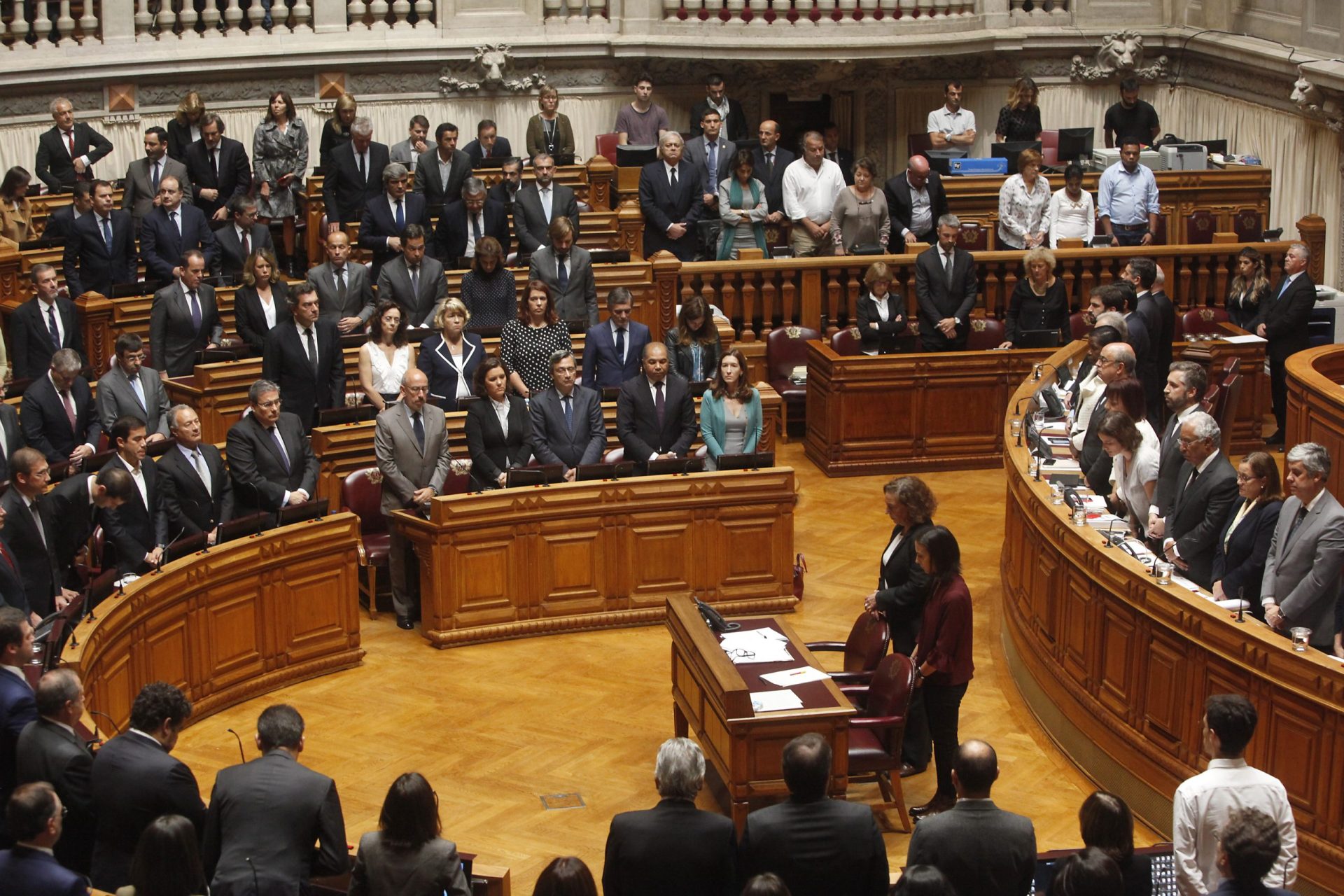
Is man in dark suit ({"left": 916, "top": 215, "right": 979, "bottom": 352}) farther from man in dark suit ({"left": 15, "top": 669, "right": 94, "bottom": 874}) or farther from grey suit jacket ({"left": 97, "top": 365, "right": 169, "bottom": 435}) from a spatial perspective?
man in dark suit ({"left": 15, "top": 669, "right": 94, "bottom": 874})

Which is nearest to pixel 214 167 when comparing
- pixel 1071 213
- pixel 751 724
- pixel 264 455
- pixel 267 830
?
pixel 264 455

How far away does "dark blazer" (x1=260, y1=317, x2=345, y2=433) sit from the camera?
376 inches

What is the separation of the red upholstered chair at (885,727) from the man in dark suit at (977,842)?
1594 mm

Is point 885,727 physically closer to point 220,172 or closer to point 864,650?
point 864,650

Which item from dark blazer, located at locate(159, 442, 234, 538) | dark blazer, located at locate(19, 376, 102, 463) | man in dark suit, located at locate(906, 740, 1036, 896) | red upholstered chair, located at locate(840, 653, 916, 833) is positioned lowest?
red upholstered chair, located at locate(840, 653, 916, 833)

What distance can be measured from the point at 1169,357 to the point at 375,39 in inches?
299

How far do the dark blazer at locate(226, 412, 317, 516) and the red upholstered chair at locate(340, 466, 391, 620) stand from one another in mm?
439

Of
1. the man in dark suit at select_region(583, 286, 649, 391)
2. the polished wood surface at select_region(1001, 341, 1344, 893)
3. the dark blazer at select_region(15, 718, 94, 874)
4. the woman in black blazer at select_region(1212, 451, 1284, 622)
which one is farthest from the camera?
the man in dark suit at select_region(583, 286, 649, 391)

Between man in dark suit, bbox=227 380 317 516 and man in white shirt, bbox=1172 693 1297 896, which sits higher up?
man in dark suit, bbox=227 380 317 516

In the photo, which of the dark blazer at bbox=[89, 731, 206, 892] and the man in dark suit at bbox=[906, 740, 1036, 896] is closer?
the man in dark suit at bbox=[906, 740, 1036, 896]

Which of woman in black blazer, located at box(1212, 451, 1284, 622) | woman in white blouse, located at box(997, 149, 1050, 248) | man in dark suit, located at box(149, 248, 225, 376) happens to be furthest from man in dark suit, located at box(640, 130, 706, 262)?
woman in black blazer, located at box(1212, 451, 1284, 622)

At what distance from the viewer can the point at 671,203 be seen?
1212 cm

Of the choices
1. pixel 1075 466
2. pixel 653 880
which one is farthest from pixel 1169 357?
pixel 653 880

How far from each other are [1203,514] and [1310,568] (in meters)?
0.68
